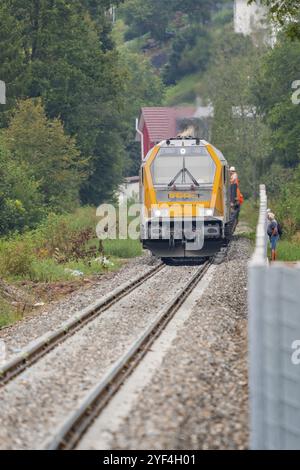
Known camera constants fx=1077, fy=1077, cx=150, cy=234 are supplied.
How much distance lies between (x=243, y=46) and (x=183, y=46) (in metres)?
8.92

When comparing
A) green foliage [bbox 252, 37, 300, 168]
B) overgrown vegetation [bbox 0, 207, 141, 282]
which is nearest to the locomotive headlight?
overgrown vegetation [bbox 0, 207, 141, 282]

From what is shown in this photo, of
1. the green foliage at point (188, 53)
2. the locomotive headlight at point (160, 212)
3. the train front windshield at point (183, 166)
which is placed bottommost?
the locomotive headlight at point (160, 212)

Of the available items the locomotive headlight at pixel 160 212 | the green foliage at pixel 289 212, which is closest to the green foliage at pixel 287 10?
the locomotive headlight at pixel 160 212

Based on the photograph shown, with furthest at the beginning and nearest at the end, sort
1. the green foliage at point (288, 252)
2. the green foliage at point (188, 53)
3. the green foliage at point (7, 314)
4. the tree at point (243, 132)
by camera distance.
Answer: the green foliage at point (188, 53)
the tree at point (243, 132)
the green foliage at point (288, 252)
the green foliage at point (7, 314)

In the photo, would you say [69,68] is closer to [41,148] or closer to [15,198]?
[41,148]

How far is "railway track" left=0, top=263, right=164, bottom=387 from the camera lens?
40.0 ft

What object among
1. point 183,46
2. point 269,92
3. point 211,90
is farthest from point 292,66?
point 183,46

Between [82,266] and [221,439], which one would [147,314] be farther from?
[82,266]

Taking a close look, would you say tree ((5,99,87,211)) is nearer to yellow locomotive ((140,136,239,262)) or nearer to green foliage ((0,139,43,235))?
green foliage ((0,139,43,235))

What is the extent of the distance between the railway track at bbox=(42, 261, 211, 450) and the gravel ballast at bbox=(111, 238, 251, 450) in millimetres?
337

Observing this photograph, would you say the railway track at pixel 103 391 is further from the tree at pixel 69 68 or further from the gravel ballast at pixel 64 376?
the tree at pixel 69 68

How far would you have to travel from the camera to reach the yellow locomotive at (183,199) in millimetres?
24859

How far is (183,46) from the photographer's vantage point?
100 meters

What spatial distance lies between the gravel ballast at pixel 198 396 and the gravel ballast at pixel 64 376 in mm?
674
